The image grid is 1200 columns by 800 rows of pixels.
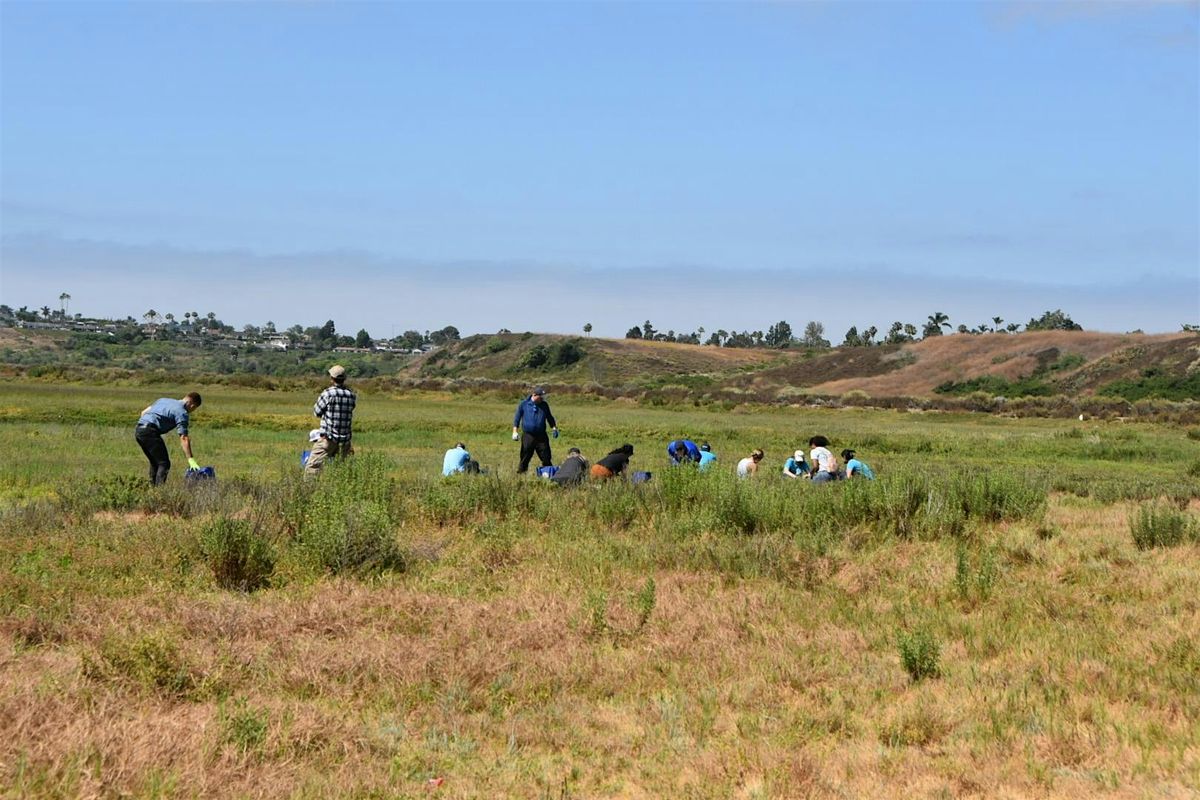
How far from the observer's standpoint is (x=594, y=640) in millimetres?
8305

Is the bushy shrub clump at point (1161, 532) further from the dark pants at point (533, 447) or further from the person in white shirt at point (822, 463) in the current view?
the dark pants at point (533, 447)

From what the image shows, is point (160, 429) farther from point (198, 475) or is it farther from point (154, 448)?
point (198, 475)

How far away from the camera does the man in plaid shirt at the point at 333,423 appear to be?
49.0ft

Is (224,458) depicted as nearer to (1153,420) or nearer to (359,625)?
(359,625)

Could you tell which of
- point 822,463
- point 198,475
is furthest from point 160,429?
point 822,463

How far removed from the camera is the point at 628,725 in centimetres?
668

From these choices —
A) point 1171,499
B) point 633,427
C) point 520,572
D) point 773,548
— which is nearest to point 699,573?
point 773,548

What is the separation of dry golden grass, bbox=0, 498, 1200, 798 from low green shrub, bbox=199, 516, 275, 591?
424mm

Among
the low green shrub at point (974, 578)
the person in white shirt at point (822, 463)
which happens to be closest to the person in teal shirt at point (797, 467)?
the person in white shirt at point (822, 463)

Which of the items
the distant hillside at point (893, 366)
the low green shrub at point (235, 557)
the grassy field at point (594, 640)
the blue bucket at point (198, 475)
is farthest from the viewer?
the distant hillside at point (893, 366)

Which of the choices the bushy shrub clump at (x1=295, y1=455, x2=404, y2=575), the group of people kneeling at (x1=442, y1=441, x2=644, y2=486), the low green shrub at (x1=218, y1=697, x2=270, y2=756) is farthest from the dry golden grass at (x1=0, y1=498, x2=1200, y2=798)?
A: the group of people kneeling at (x1=442, y1=441, x2=644, y2=486)

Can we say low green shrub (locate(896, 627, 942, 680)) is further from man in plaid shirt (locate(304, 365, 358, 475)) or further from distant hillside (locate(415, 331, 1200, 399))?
distant hillside (locate(415, 331, 1200, 399))

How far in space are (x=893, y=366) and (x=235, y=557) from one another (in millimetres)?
99285

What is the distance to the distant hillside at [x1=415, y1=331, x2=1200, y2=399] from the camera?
82075mm
